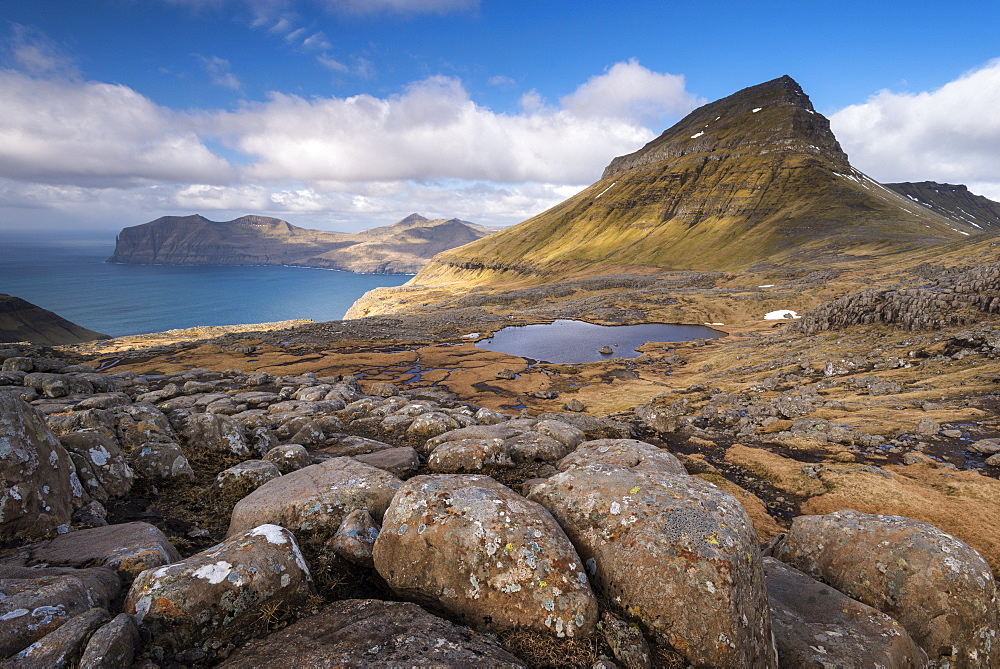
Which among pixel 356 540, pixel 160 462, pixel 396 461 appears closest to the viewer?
pixel 356 540

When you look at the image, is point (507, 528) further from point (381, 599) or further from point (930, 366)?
point (930, 366)

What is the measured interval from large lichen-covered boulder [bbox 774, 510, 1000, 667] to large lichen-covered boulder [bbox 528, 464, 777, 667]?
438 cm

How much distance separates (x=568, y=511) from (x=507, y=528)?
1.74 meters

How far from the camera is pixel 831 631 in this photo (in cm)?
767

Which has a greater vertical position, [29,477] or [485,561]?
[29,477]

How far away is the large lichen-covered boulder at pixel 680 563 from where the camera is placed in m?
6.36

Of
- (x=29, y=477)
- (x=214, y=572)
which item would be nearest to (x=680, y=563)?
(x=214, y=572)

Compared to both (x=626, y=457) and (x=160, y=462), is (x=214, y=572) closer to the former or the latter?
(x=160, y=462)

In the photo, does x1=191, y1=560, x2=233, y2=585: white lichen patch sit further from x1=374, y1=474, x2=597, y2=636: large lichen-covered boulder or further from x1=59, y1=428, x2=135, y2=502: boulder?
→ x1=59, y1=428, x2=135, y2=502: boulder

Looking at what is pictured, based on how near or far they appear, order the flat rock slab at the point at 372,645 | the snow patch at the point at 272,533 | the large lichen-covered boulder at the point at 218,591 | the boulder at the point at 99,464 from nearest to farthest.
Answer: the flat rock slab at the point at 372,645, the large lichen-covered boulder at the point at 218,591, the snow patch at the point at 272,533, the boulder at the point at 99,464

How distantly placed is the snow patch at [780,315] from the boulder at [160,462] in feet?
369

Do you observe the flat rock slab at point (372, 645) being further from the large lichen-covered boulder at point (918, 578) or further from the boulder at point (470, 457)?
the large lichen-covered boulder at point (918, 578)

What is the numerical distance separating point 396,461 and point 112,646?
353 inches

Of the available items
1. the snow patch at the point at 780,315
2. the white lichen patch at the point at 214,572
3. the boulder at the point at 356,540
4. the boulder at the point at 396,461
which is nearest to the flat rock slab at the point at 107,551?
Answer: the white lichen patch at the point at 214,572
